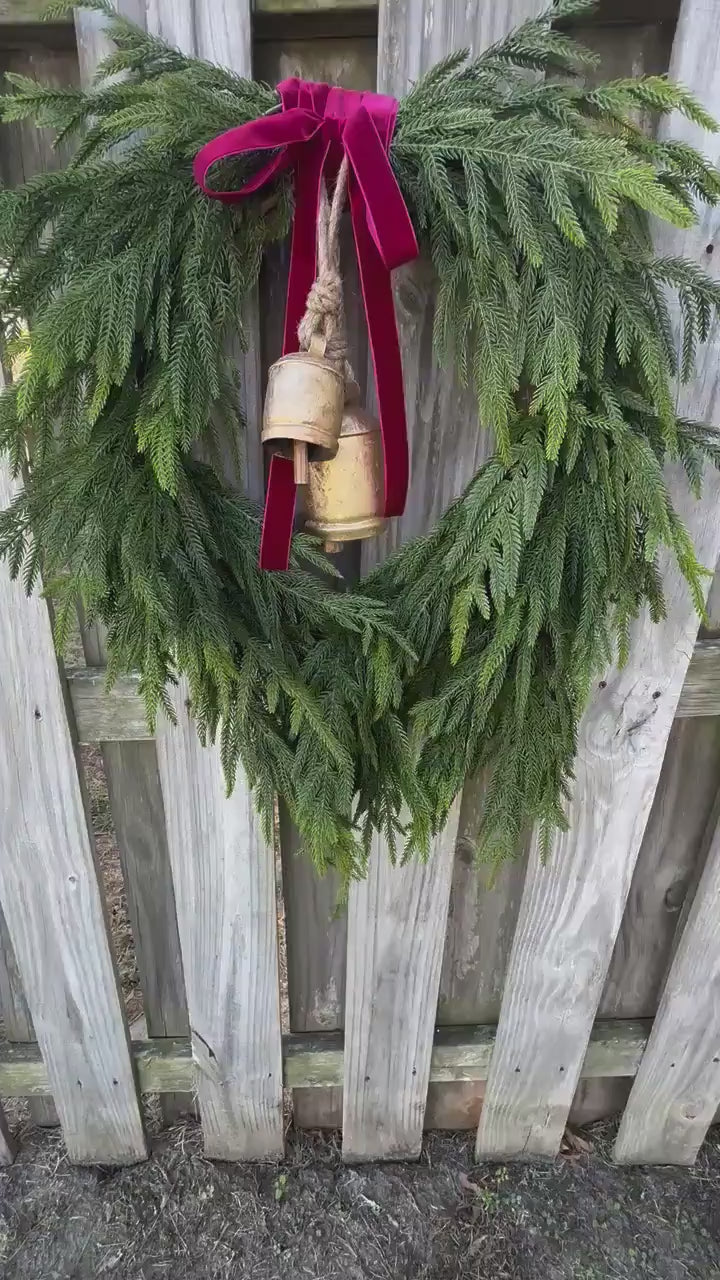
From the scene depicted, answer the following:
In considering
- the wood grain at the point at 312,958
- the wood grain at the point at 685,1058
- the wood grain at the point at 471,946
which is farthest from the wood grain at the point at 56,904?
the wood grain at the point at 685,1058

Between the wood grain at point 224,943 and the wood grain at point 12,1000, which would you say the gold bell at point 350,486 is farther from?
the wood grain at point 12,1000

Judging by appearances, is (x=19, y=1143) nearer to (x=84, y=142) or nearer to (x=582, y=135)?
(x=84, y=142)

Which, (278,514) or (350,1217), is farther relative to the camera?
(350,1217)

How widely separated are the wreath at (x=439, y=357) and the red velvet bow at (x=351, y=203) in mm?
63

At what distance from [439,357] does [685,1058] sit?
68.1 inches

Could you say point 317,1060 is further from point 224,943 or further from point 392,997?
point 224,943

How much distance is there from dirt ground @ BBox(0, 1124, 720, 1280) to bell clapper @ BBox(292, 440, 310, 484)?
1834mm

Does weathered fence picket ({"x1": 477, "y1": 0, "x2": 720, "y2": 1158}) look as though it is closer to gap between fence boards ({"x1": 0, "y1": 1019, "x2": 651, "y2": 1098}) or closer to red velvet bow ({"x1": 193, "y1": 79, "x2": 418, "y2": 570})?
gap between fence boards ({"x1": 0, "y1": 1019, "x2": 651, "y2": 1098})

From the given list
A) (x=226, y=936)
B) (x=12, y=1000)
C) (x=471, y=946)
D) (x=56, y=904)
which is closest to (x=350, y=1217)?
(x=471, y=946)

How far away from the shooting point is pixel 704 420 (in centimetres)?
127

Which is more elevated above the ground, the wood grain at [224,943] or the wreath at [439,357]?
the wreath at [439,357]

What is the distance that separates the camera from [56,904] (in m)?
1.64

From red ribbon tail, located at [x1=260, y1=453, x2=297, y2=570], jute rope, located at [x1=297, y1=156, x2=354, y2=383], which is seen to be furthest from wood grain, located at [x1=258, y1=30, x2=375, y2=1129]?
red ribbon tail, located at [x1=260, y1=453, x2=297, y2=570]

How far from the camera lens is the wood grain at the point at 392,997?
5.36ft
